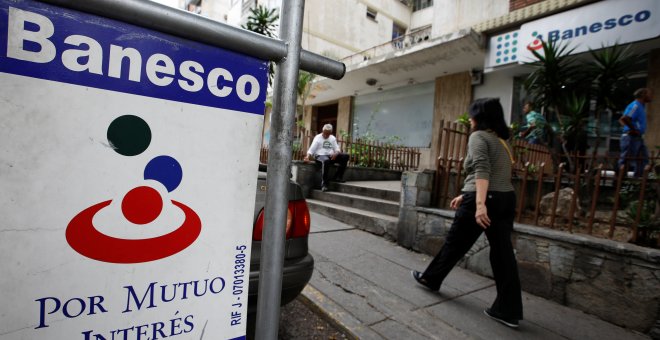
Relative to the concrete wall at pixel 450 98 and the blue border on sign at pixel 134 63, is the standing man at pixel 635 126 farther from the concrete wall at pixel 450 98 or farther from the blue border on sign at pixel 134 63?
the blue border on sign at pixel 134 63

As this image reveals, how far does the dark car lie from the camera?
1853mm

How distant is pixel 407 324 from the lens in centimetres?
249

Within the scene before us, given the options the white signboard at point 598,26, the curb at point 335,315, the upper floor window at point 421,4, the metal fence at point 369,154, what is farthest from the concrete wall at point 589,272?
the upper floor window at point 421,4

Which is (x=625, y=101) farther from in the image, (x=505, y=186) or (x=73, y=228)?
(x=73, y=228)

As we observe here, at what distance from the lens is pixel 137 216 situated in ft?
A: 2.46

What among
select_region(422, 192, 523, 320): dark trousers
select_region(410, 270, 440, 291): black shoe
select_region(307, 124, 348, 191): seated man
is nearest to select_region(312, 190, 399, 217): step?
select_region(307, 124, 348, 191): seated man

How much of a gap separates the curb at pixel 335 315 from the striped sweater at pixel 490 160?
1.49m

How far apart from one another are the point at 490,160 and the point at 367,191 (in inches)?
143

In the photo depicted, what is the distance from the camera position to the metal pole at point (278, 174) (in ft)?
2.93

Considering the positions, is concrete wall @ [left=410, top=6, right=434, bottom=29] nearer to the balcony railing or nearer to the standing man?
the balcony railing

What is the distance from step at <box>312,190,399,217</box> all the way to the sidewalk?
1391 mm

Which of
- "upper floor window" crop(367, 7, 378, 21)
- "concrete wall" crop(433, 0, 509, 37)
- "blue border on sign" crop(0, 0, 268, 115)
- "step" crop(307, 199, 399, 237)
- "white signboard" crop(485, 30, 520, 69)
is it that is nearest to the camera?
"blue border on sign" crop(0, 0, 268, 115)

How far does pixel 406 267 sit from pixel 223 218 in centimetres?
330

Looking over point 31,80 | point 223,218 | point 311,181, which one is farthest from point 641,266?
point 311,181
